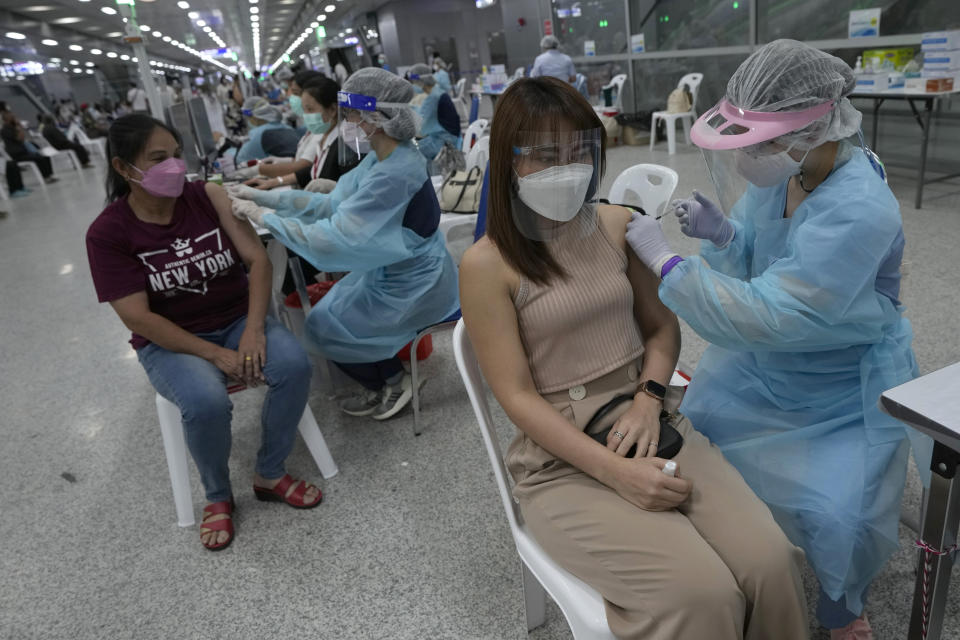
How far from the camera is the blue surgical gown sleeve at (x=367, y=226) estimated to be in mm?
1914

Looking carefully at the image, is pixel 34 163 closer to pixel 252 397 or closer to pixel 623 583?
pixel 252 397

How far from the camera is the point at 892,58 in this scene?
3.97 meters

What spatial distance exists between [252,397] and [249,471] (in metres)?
0.51

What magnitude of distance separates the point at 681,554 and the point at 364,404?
1569 mm

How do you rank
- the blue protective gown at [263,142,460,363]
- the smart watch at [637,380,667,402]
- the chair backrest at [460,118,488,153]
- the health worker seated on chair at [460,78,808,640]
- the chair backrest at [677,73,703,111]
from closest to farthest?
1. the health worker seated on chair at [460,78,808,640]
2. the smart watch at [637,380,667,402]
3. the blue protective gown at [263,142,460,363]
4. the chair backrest at [460,118,488,153]
5. the chair backrest at [677,73,703,111]

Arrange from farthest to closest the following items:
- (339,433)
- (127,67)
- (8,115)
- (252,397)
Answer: (127,67), (8,115), (252,397), (339,433)

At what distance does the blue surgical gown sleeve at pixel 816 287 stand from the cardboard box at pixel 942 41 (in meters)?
3.29

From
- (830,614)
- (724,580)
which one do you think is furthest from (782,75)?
(830,614)

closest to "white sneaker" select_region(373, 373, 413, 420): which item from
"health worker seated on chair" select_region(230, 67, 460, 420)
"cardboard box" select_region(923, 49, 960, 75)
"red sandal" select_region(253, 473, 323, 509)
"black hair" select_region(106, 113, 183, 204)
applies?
"health worker seated on chair" select_region(230, 67, 460, 420)

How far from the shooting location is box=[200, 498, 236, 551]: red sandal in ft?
5.61

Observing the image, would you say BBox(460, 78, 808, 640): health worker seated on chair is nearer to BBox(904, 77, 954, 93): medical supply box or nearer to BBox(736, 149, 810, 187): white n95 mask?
BBox(736, 149, 810, 187): white n95 mask

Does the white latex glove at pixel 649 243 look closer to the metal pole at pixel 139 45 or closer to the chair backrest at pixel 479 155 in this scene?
the chair backrest at pixel 479 155

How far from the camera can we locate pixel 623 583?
913 mm

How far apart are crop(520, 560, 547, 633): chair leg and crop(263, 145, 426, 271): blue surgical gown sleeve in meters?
1.05
